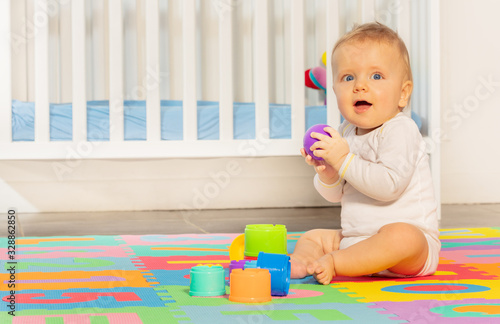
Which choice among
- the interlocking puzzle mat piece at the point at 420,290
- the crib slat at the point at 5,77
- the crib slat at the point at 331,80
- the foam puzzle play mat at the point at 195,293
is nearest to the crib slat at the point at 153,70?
the crib slat at the point at 5,77

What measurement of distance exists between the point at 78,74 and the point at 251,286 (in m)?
1.16

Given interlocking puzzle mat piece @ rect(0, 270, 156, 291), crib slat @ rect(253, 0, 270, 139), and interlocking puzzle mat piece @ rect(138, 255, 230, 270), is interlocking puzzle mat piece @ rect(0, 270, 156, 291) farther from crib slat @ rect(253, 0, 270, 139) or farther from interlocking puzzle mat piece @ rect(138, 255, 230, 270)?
crib slat @ rect(253, 0, 270, 139)

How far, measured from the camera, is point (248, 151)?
6.02 feet

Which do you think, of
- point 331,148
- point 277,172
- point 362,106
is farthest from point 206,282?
point 277,172

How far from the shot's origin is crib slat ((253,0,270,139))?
184cm

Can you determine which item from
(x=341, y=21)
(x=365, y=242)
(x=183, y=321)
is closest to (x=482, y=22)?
(x=341, y=21)

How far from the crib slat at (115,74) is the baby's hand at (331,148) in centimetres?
93

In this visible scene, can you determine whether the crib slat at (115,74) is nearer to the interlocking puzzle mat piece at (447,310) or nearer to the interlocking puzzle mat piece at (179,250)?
the interlocking puzzle mat piece at (179,250)

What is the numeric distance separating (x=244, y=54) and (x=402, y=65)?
1.43m

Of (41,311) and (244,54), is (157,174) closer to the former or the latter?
(244,54)

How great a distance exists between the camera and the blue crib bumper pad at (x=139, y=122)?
1.81 m

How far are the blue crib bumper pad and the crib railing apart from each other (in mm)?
31

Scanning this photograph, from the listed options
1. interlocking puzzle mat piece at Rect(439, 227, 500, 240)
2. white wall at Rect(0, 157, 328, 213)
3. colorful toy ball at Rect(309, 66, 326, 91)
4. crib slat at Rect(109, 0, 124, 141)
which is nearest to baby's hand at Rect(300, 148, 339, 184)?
interlocking puzzle mat piece at Rect(439, 227, 500, 240)

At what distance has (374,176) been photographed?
979 mm
